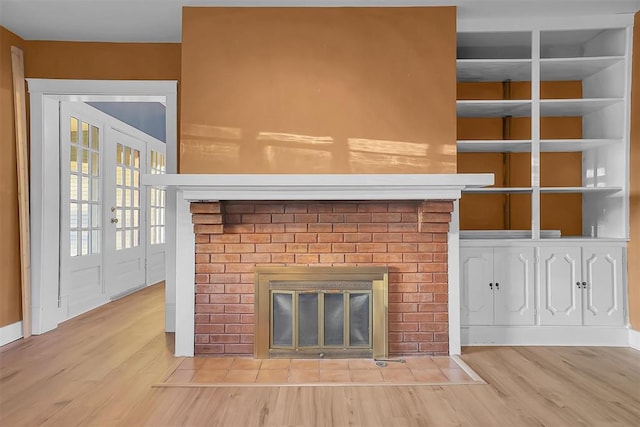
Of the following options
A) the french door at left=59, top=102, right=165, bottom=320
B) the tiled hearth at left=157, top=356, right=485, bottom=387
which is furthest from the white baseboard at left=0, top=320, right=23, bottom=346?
the tiled hearth at left=157, top=356, right=485, bottom=387

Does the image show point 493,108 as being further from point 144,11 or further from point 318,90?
point 144,11

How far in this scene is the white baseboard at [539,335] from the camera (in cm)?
360

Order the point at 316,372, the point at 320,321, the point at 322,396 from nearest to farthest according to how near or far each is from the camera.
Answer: the point at 322,396 < the point at 316,372 < the point at 320,321

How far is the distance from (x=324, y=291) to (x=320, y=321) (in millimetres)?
211

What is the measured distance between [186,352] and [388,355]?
1.44m

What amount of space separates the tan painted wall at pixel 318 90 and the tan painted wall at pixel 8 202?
63.2 inches

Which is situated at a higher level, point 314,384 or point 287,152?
point 287,152

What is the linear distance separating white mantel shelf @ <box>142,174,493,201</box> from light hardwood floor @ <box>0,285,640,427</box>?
3.92 feet

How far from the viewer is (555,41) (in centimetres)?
392

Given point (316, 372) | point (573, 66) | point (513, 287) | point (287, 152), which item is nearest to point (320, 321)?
point (316, 372)

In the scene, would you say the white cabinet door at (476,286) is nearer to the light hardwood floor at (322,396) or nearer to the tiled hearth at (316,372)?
the light hardwood floor at (322,396)

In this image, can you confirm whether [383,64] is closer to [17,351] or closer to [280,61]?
[280,61]

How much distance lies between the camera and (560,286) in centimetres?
361

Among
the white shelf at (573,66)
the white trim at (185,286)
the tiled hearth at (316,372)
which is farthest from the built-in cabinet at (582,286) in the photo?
the white trim at (185,286)
